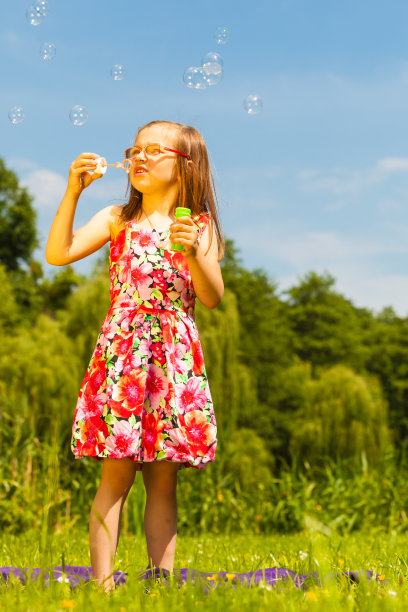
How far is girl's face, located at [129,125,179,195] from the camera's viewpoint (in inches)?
92.4

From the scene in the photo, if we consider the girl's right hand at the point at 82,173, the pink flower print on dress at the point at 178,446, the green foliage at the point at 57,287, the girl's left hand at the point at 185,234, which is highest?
the green foliage at the point at 57,287

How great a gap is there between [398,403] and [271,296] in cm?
669

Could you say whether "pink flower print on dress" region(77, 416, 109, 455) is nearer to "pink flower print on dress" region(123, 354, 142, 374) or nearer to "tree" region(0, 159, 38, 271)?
"pink flower print on dress" region(123, 354, 142, 374)

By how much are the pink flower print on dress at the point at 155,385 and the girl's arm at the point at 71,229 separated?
51 cm

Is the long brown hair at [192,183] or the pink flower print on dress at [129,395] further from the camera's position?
the long brown hair at [192,183]

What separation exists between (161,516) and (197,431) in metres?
0.30

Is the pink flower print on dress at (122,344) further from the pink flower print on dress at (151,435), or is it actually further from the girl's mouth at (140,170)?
the girl's mouth at (140,170)

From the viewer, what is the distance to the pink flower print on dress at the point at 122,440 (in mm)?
2014

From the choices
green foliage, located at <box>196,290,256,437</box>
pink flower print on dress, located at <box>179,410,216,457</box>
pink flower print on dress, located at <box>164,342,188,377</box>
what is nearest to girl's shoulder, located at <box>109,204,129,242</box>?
pink flower print on dress, located at <box>164,342,188,377</box>

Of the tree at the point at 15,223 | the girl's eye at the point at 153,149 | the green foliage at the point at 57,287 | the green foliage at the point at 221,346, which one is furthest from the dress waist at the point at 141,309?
the green foliage at the point at 57,287

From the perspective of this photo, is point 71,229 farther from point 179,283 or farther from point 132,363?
point 132,363

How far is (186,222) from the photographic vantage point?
2082mm

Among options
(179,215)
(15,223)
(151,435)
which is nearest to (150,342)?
(151,435)

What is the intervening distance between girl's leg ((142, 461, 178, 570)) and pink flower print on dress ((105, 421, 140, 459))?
0.18m
